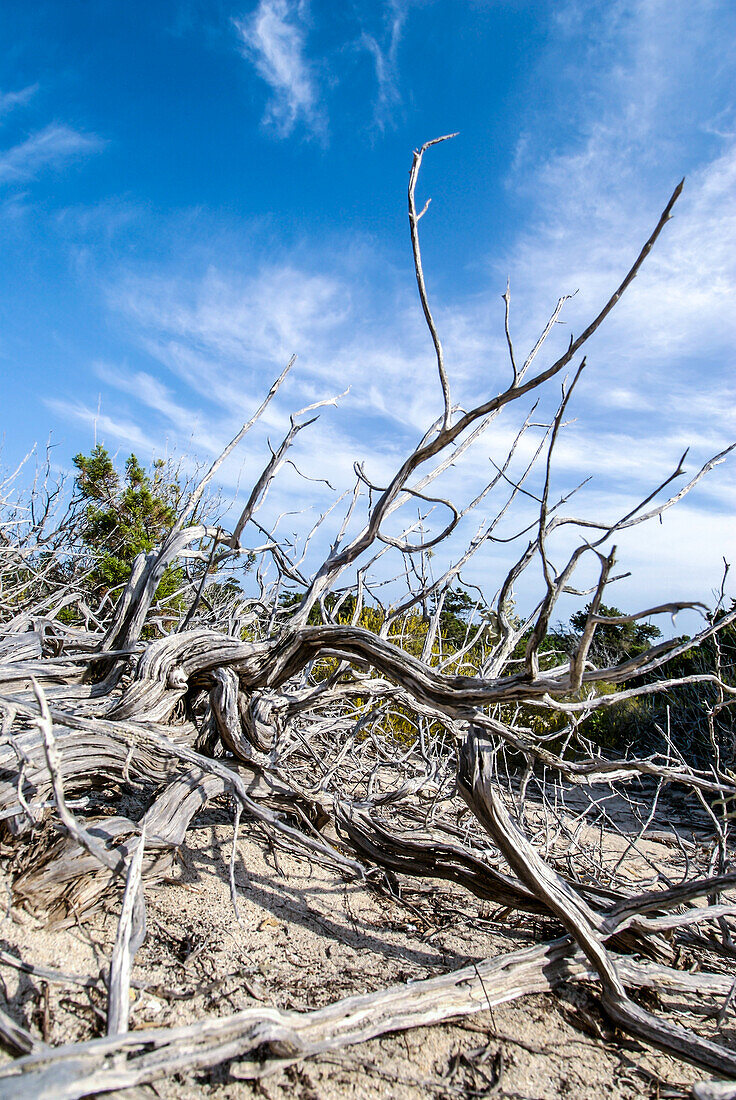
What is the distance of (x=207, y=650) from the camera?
8.79ft

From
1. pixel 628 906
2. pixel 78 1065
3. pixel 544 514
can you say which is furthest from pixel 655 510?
pixel 78 1065

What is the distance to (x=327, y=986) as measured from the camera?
2059mm

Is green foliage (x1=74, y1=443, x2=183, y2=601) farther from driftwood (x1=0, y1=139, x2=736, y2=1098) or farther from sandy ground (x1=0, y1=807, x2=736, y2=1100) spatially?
Answer: sandy ground (x1=0, y1=807, x2=736, y2=1100)

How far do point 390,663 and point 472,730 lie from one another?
1.30ft

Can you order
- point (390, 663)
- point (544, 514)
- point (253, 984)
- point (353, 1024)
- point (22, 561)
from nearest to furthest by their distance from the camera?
1. point (544, 514)
2. point (353, 1024)
3. point (253, 984)
4. point (390, 663)
5. point (22, 561)

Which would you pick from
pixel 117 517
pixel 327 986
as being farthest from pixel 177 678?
pixel 117 517

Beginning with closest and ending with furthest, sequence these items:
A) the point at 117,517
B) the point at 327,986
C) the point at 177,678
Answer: the point at 327,986 → the point at 177,678 → the point at 117,517

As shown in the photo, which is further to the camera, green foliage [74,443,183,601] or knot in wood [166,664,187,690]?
green foliage [74,443,183,601]

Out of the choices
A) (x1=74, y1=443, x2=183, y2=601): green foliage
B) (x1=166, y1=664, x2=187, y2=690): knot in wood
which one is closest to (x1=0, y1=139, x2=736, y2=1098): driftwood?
(x1=166, y1=664, x2=187, y2=690): knot in wood

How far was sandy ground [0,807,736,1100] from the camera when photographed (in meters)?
1.68

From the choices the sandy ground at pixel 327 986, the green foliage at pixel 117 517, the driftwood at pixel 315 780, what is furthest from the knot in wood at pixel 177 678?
the green foliage at pixel 117 517

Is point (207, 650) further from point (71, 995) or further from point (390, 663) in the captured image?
point (71, 995)

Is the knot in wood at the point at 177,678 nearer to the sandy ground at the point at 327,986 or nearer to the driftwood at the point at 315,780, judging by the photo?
the driftwood at the point at 315,780

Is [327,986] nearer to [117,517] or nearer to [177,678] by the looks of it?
[177,678]
